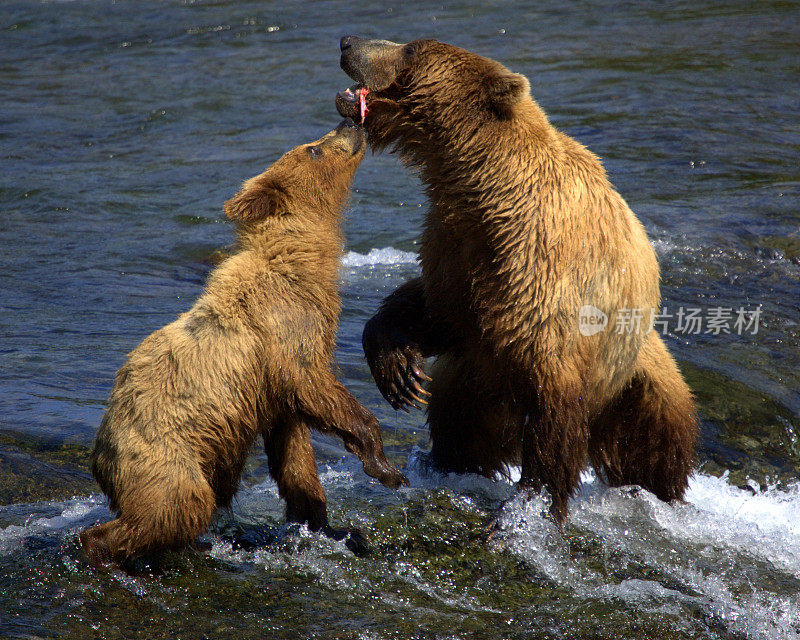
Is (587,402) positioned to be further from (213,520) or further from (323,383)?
(213,520)

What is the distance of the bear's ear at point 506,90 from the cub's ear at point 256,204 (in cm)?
114

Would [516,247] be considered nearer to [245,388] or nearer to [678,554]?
[245,388]

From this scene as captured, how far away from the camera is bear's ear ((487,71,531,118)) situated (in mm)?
4492

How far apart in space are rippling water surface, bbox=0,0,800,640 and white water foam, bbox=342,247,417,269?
56mm

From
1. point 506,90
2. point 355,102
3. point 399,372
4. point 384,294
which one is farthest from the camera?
point 384,294

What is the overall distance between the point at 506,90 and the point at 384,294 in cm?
398

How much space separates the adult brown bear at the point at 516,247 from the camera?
4516mm

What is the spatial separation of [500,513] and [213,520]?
1.38m

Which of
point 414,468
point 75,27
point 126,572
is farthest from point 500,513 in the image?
point 75,27

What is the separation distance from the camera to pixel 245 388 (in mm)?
4551

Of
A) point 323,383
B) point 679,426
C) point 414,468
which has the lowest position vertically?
point 414,468

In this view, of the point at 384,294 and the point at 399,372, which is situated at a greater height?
the point at 399,372

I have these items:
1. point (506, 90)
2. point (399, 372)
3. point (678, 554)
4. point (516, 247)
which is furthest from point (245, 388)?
point (678, 554)

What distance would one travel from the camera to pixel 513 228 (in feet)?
14.9
